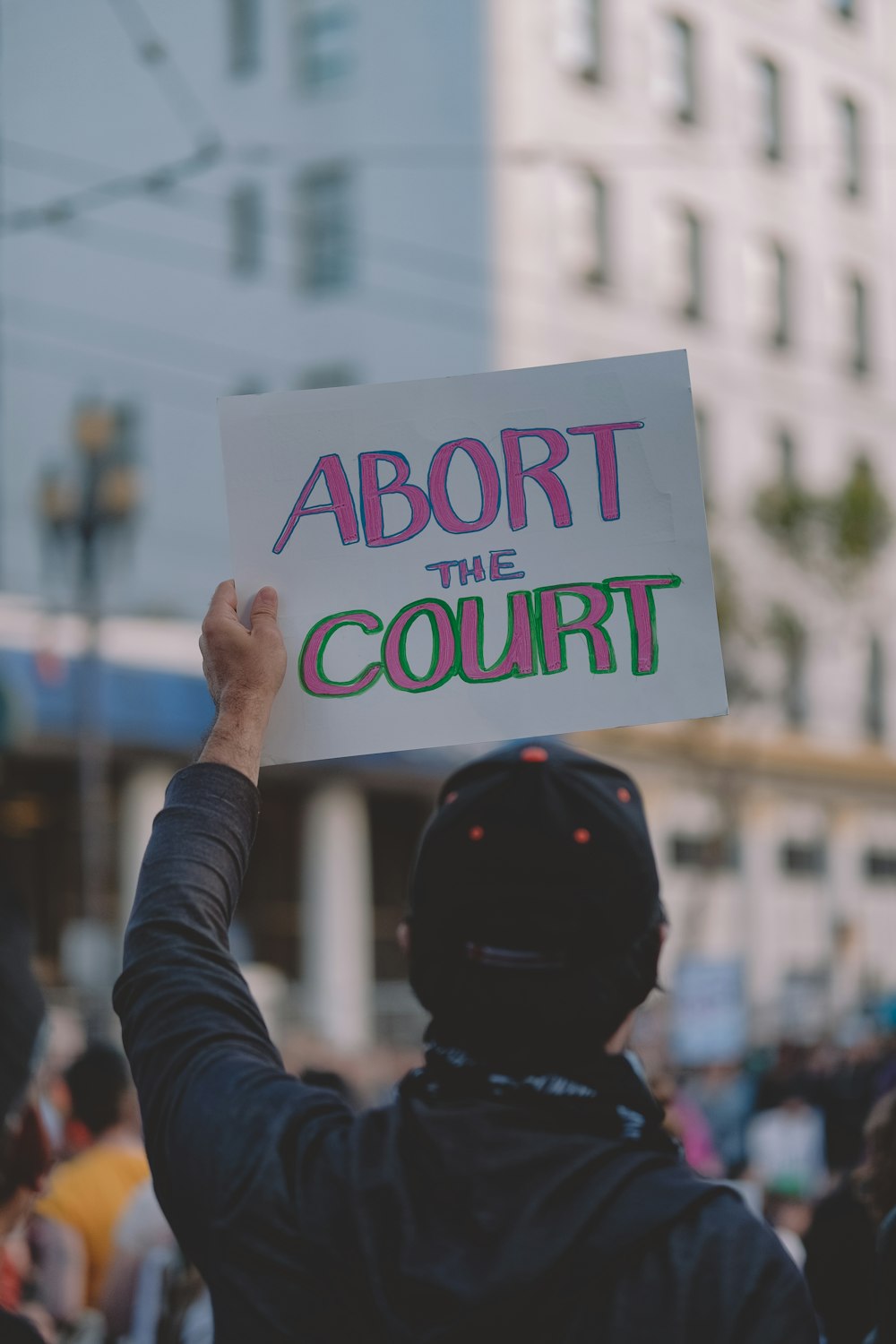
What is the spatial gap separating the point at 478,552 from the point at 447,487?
0.09 meters

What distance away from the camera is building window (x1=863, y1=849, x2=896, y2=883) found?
36.1 meters

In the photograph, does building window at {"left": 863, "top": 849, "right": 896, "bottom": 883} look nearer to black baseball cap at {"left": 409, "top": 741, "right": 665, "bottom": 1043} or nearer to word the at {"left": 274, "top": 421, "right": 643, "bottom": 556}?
word the at {"left": 274, "top": 421, "right": 643, "bottom": 556}

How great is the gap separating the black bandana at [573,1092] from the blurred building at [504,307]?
80.4ft

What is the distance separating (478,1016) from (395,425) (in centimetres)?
81

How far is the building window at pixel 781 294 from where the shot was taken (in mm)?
34906

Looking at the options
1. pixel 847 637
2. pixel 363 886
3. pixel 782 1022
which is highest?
pixel 847 637

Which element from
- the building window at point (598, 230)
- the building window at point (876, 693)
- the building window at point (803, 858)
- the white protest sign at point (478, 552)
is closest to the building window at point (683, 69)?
the building window at point (598, 230)

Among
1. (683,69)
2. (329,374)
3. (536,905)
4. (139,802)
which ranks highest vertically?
(683,69)

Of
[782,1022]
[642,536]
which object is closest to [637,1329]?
[642,536]

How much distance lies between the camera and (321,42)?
104 ft

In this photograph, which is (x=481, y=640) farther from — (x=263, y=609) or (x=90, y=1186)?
(x=90, y=1186)

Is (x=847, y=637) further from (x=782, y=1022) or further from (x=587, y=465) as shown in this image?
(x=587, y=465)

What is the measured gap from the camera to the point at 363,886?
96.3 feet

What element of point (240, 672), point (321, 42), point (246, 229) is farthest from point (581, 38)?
point (240, 672)
